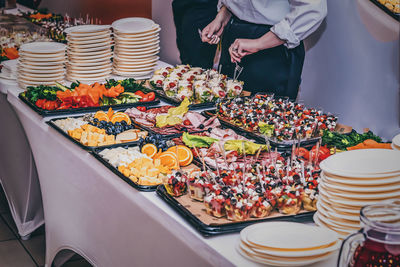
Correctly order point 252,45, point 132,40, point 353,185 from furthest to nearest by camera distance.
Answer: point 132,40 → point 252,45 → point 353,185

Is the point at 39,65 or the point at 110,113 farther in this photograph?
the point at 39,65

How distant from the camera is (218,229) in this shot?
4.89ft

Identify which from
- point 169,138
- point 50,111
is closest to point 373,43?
point 169,138

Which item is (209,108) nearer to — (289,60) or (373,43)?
(289,60)

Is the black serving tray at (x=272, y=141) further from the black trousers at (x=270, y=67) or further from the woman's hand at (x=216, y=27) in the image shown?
the woman's hand at (x=216, y=27)

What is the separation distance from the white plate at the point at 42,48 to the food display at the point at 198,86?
0.68m

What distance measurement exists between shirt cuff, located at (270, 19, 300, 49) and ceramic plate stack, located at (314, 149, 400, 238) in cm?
154

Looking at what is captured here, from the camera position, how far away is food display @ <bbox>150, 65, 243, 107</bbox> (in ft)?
9.77

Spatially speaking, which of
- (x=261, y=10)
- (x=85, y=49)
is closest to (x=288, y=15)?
(x=261, y=10)

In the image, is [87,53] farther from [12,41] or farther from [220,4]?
[12,41]

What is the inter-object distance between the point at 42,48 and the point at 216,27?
1.23 m

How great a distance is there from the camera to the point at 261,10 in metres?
3.16

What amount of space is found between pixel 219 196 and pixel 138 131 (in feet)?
3.01

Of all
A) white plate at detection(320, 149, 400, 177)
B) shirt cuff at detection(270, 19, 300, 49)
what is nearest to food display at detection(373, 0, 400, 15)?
shirt cuff at detection(270, 19, 300, 49)
